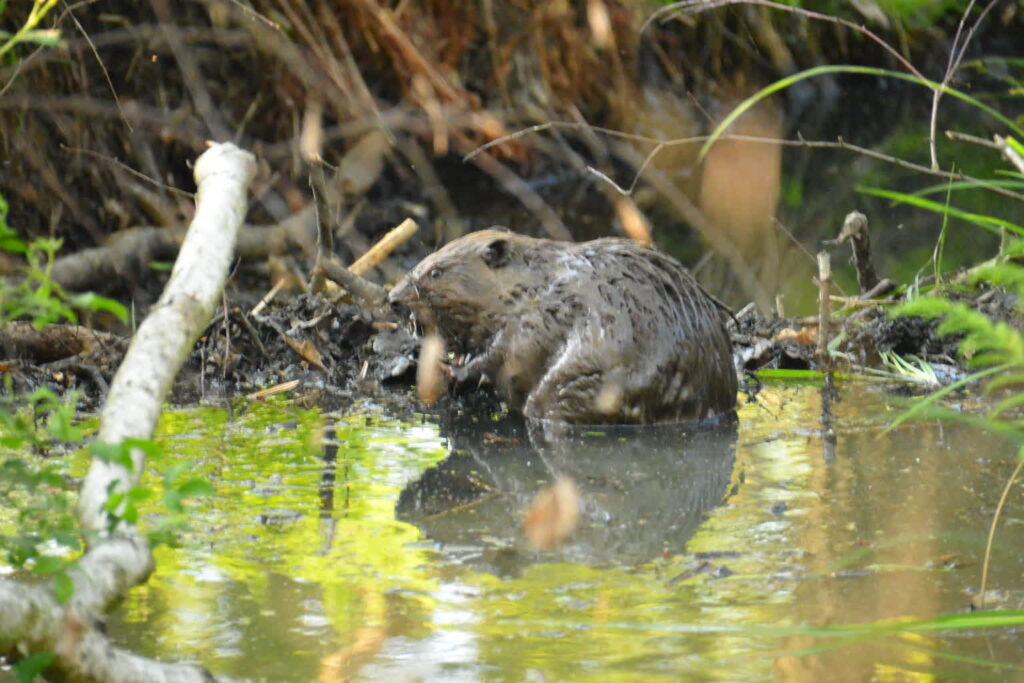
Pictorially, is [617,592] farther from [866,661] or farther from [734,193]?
[734,193]

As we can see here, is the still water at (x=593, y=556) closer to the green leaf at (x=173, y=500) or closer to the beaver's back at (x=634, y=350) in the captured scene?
the beaver's back at (x=634, y=350)

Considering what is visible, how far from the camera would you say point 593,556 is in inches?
123

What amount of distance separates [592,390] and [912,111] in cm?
939

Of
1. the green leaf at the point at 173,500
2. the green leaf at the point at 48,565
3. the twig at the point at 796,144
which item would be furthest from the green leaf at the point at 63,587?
the twig at the point at 796,144

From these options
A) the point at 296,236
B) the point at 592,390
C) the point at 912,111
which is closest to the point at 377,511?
the point at 592,390

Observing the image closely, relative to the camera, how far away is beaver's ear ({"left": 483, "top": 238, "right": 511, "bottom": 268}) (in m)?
4.68

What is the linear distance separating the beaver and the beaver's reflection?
0.10m

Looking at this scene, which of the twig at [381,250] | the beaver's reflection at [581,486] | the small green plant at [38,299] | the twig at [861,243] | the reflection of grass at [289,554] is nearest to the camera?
the small green plant at [38,299]

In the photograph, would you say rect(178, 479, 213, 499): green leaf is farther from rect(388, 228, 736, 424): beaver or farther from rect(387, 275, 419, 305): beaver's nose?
rect(387, 275, 419, 305): beaver's nose

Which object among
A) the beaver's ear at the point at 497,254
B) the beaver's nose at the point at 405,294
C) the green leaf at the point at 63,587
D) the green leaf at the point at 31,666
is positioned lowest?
the green leaf at the point at 31,666

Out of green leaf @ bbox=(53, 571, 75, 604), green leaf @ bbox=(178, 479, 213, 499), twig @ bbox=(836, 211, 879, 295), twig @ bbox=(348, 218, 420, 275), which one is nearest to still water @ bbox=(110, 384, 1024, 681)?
green leaf @ bbox=(178, 479, 213, 499)

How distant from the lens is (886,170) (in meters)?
10.4

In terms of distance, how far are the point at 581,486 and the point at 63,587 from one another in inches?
81.6

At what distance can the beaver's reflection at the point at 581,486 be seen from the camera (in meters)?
3.21
